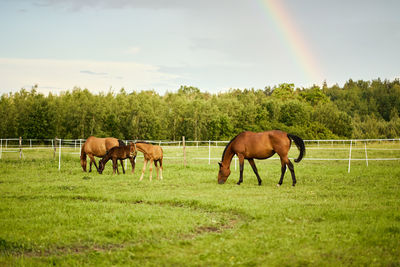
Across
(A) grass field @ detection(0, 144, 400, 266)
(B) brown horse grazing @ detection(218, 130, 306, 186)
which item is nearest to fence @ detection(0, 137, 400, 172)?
(B) brown horse grazing @ detection(218, 130, 306, 186)

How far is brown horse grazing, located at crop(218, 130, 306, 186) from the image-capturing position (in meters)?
12.6

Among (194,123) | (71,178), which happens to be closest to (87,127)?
(194,123)

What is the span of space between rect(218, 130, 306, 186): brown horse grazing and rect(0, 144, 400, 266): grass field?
882 mm

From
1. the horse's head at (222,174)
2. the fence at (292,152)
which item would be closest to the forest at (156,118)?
the fence at (292,152)

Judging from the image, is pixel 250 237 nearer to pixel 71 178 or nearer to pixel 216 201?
pixel 216 201

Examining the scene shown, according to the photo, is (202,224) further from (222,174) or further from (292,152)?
(292,152)

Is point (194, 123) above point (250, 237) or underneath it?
above

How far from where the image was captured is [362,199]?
9406mm

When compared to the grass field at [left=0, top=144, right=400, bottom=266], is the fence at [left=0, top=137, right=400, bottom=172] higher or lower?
higher

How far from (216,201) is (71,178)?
7903 millimetres

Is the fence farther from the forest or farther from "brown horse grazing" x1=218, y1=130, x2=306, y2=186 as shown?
the forest

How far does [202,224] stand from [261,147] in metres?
6.41

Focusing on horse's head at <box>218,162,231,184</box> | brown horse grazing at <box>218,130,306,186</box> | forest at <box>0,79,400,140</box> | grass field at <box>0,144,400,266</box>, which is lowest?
grass field at <box>0,144,400,266</box>

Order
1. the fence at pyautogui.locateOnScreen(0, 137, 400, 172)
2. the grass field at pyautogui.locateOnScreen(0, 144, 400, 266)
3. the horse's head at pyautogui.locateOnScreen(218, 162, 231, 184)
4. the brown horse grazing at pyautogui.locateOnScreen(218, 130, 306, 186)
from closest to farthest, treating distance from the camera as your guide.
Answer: the grass field at pyautogui.locateOnScreen(0, 144, 400, 266)
the brown horse grazing at pyautogui.locateOnScreen(218, 130, 306, 186)
the horse's head at pyautogui.locateOnScreen(218, 162, 231, 184)
the fence at pyautogui.locateOnScreen(0, 137, 400, 172)
